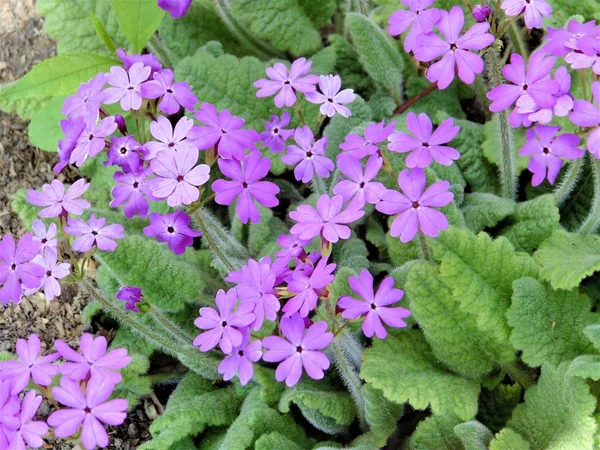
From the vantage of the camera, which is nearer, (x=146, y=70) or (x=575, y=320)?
(x=146, y=70)

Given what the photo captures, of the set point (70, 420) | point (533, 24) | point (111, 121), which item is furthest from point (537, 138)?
point (70, 420)

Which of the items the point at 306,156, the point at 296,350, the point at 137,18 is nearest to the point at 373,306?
the point at 296,350

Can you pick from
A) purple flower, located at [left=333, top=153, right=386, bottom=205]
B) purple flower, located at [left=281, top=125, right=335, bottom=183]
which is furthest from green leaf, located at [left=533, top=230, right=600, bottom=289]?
purple flower, located at [left=281, top=125, right=335, bottom=183]

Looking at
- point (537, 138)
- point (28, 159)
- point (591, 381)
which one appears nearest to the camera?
point (537, 138)

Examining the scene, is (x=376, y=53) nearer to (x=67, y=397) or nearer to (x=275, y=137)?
(x=275, y=137)

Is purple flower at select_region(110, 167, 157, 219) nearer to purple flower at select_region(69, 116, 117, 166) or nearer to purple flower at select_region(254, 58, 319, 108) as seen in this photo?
purple flower at select_region(69, 116, 117, 166)

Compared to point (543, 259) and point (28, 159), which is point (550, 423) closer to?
point (543, 259)

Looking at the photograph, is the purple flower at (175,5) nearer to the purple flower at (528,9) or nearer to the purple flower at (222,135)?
the purple flower at (222,135)
